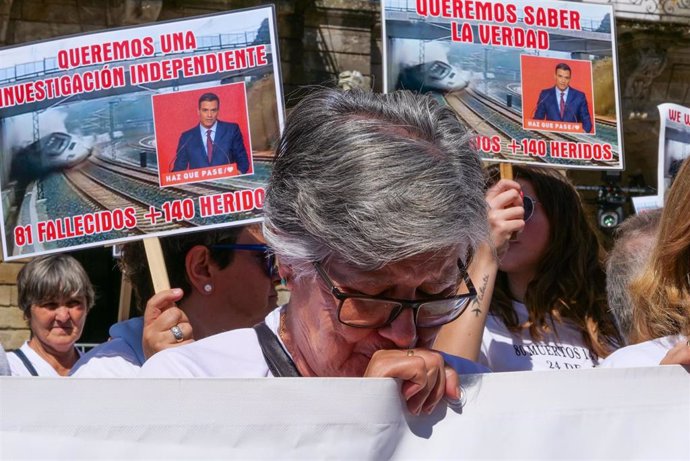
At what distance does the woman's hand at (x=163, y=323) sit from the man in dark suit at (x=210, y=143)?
325 millimetres

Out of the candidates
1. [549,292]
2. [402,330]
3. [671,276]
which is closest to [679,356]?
[671,276]

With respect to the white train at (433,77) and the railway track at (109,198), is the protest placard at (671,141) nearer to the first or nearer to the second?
the white train at (433,77)

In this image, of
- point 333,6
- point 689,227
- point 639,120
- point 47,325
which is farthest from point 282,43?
point 689,227

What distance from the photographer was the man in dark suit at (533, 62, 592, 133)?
9.39 feet

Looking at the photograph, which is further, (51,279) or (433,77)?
(51,279)

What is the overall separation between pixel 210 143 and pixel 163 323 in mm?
453

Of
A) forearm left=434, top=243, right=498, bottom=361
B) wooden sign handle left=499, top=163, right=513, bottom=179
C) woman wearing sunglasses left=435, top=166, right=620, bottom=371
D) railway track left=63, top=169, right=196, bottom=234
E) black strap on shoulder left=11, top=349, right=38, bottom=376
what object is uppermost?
railway track left=63, top=169, right=196, bottom=234

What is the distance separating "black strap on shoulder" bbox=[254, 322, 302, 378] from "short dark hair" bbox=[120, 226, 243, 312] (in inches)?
36.6

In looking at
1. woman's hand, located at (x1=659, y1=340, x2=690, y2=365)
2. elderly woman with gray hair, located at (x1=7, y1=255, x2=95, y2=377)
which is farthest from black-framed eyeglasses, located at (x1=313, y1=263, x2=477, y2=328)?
elderly woman with gray hair, located at (x1=7, y1=255, x2=95, y2=377)

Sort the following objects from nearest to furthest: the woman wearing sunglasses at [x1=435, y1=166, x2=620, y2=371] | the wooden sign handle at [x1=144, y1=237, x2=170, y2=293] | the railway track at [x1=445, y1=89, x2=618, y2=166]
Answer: the wooden sign handle at [x1=144, y1=237, x2=170, y2=293] < the woman wearing sunglasses at [x1=435, y1=166, x2=620, y2=371] < the railway track at [x1=445, y1=89, x2=618, y2=166]

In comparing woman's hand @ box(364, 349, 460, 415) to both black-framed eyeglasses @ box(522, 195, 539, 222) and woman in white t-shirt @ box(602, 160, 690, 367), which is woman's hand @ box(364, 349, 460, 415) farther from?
black-framed eyeglasses @ box(522, 195, 539, 222)

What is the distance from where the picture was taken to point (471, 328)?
7.39ft

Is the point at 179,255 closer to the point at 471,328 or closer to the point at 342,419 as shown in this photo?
the point at 471,328

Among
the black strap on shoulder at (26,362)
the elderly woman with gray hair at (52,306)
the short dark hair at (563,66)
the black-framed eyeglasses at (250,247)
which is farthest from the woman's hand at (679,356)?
the elderly woman with gray hair at (52,306)
